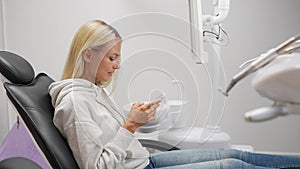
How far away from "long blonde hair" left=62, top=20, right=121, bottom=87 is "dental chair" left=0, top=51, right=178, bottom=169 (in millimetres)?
131

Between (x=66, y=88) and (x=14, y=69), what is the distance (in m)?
0.19

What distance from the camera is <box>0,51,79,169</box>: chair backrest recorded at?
999 mm

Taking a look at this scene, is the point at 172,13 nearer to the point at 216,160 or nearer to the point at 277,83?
the point at 216,160

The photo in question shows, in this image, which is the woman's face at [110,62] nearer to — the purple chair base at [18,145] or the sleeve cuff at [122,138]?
the sleeve cuff at [122,138]

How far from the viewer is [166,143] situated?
137cm

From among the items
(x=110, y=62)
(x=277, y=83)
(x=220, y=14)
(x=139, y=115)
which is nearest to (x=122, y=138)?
(x=139, y=115)

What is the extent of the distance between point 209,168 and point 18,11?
6.15 feet

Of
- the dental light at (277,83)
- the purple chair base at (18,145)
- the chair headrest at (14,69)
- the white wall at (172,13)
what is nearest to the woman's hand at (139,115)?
the chair headrest at (14,69)

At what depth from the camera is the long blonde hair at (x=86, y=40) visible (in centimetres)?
103

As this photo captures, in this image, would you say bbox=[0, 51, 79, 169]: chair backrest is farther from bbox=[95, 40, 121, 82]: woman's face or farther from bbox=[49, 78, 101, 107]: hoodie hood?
bbox=[95, 40, 121, 82]: woman's face

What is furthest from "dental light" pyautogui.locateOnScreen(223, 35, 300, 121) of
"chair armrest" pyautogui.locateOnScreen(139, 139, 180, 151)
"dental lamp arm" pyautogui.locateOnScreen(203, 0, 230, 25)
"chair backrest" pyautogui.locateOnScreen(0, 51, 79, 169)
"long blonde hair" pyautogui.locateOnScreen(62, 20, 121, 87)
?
"dental lamp arm" pyautogui.locateOnScreen(203, 0, 230, 25)

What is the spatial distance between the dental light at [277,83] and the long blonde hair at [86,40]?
0.64 m

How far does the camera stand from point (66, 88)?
1116 millimetres

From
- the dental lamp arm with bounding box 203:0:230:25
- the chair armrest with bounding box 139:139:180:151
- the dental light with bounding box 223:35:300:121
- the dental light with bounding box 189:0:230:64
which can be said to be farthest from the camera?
the dental lamp arm with bounding box 203:0:230:25
